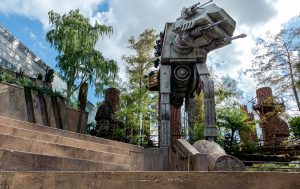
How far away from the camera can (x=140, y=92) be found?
22.3 metres

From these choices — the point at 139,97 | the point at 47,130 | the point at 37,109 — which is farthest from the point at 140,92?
the point at 47,130

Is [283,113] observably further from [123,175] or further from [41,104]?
[123,175]

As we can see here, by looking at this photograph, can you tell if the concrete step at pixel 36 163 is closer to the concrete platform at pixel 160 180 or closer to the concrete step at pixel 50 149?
the concrete step at pixel 50 149

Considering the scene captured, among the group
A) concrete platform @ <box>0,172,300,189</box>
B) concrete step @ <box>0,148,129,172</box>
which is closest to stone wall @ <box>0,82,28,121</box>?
concrete step @ <box>0,148,129,172</box>

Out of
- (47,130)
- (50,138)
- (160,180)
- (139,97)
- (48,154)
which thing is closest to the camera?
(160,180)

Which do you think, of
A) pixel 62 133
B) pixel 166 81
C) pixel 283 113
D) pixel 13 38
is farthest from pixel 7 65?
pixel 283 113

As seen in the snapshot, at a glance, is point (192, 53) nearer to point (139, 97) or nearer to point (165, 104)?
point (165, 104)

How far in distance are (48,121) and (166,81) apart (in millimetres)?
7273

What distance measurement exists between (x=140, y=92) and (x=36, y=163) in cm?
1819

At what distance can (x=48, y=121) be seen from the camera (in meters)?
14.7

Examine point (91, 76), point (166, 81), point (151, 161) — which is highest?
point (91, 76)

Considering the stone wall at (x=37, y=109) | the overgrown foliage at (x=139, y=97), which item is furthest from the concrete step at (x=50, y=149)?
the overgrown foliage at (x=139, y=97)

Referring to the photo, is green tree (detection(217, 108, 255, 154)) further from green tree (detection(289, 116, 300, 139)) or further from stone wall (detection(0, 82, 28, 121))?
stone wall (detection(0, 82, 28, 121))

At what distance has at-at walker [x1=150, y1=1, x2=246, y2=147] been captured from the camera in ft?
33.0
